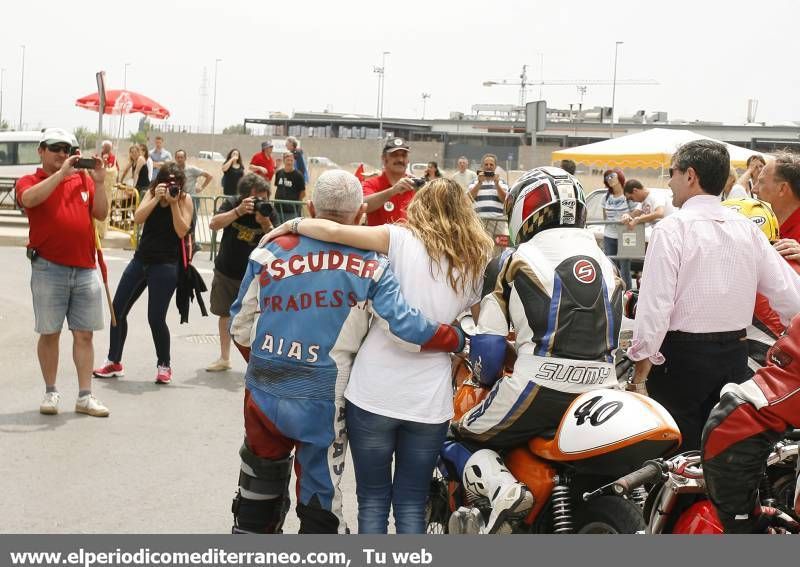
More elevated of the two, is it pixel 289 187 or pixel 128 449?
pixel 289 187

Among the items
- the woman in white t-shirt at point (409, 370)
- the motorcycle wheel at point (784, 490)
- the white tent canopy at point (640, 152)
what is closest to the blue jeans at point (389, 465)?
the woman in white t-shirt at point (409, 370)

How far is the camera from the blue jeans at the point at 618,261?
1368 cm

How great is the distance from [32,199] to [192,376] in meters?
2.54

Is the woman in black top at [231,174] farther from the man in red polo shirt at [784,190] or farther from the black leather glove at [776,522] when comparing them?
the black leather glove at [776,522]

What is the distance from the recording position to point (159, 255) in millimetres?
8828

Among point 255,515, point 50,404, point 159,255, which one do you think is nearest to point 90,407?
point 50,404

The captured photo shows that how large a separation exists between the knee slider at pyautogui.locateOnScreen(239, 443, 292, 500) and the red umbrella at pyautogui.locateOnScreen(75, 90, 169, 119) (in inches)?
849

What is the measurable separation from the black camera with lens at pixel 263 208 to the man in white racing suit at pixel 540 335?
14.2ft

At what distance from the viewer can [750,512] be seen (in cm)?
336

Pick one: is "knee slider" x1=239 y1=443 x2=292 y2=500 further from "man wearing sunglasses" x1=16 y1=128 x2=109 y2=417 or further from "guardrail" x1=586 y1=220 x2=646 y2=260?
"guardrail" x1=586 y1=220 x2=646 y2=260

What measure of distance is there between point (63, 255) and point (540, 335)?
454 cm

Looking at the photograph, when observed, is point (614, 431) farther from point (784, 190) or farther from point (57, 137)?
point (57, 137)
